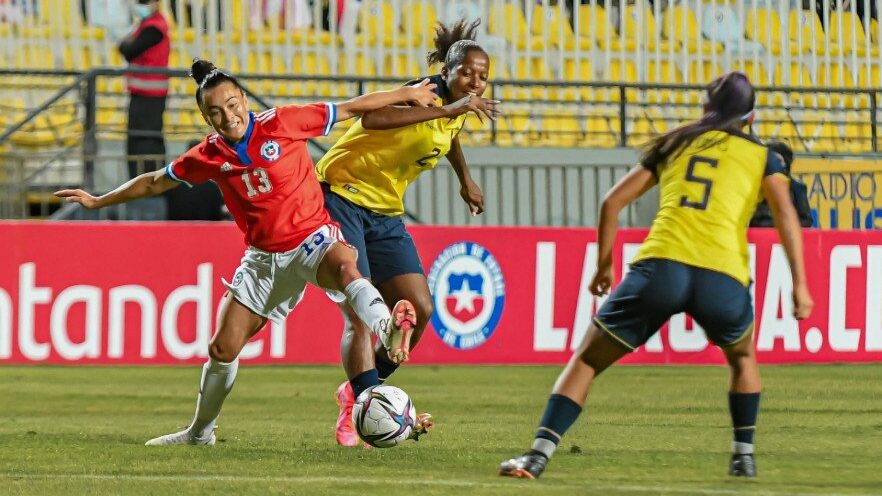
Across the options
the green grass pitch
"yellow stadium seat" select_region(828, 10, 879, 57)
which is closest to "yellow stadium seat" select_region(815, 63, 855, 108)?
"yellow stadium seat" select_region(828, 10, 879, 57)

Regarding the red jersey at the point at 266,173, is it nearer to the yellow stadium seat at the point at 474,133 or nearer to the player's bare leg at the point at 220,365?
the player's bare leg at the point at 220,365

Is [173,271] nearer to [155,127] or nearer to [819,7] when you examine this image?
[155,127]

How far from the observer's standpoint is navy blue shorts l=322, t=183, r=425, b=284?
8781 millimetres

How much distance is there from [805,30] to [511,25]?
358cm

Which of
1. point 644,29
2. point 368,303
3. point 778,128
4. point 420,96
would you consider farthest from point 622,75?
point 368,303

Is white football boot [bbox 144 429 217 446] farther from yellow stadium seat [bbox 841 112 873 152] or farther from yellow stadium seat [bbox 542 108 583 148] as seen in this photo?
yellow stadium seat [bbox 841 112 873 152]

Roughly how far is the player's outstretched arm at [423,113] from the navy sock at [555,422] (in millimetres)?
1758

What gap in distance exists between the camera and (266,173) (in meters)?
8.16

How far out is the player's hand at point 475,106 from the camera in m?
8.03

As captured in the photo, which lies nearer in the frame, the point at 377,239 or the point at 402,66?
the point at 377,239

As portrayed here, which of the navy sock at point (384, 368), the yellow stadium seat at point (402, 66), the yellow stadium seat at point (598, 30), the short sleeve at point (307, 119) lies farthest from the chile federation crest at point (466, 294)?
the short sleeve at point (307, 119)

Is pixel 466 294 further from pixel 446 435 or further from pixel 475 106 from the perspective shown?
pixel 475 106

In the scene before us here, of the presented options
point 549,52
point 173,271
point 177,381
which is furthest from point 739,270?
point 549,52

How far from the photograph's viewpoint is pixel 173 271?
14.7m
